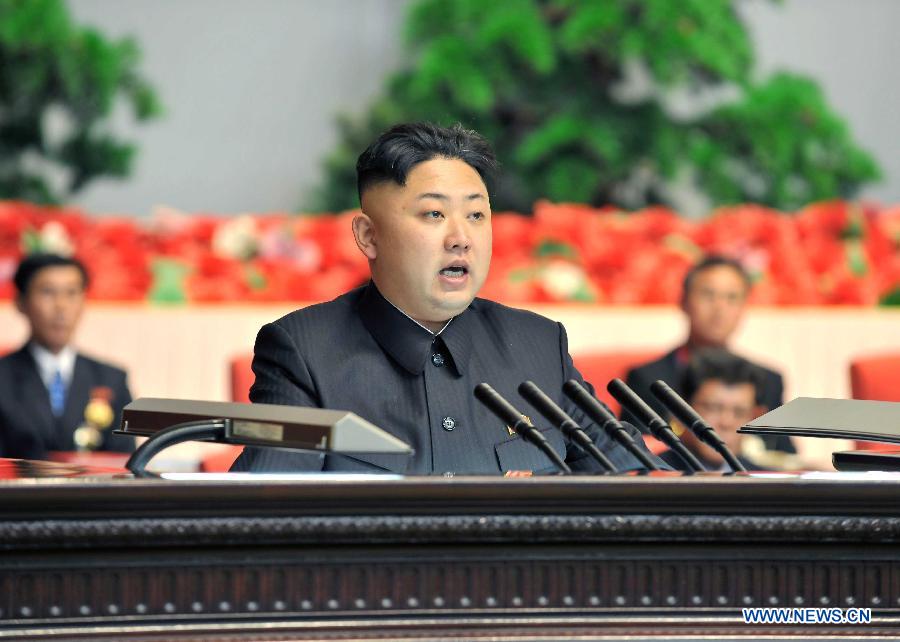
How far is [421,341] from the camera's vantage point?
1755 mm

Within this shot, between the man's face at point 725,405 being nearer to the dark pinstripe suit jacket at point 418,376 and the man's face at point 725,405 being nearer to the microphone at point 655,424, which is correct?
the dark pinstripe suit jacket at point 418,376

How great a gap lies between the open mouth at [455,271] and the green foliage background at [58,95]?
378 centimetres

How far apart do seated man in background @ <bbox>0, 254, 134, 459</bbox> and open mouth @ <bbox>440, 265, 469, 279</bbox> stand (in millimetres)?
2437

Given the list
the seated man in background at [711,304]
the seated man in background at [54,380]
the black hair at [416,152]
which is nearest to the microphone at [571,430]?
the black hair at [416,152]

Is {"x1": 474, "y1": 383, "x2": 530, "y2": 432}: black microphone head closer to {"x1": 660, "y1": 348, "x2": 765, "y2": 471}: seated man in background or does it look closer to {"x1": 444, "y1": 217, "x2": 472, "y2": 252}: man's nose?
{"x1": 444, "y1": 217, "x2": 472, "y2": 252}: man's nose

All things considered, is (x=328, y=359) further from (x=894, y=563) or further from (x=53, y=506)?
(x=894, y=563)

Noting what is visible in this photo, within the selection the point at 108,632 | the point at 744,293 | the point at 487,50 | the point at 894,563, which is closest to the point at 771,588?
the point at 894,563

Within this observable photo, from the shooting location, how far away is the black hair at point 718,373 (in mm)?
3426

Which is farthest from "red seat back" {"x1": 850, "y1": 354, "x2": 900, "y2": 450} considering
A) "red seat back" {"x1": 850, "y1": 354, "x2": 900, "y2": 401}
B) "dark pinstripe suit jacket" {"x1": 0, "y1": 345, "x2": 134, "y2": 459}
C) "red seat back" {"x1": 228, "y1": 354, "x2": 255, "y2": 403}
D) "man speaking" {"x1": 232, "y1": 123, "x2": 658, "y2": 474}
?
"man speaking" {"x1": 232, "y1": 123, "x2": 658, "y2": 474}

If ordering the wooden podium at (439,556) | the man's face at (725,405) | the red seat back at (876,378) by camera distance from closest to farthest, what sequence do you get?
the wooden podium at (439,556), the man's face at (725,405), the red seat back at (876,378)

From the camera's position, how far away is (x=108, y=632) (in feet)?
3.95

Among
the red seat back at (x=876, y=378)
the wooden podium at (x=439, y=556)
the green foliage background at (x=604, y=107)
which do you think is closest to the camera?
the wooden podium at (x=439, y=556)

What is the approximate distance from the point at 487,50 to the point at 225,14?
47.2 inches

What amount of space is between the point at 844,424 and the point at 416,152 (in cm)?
61
